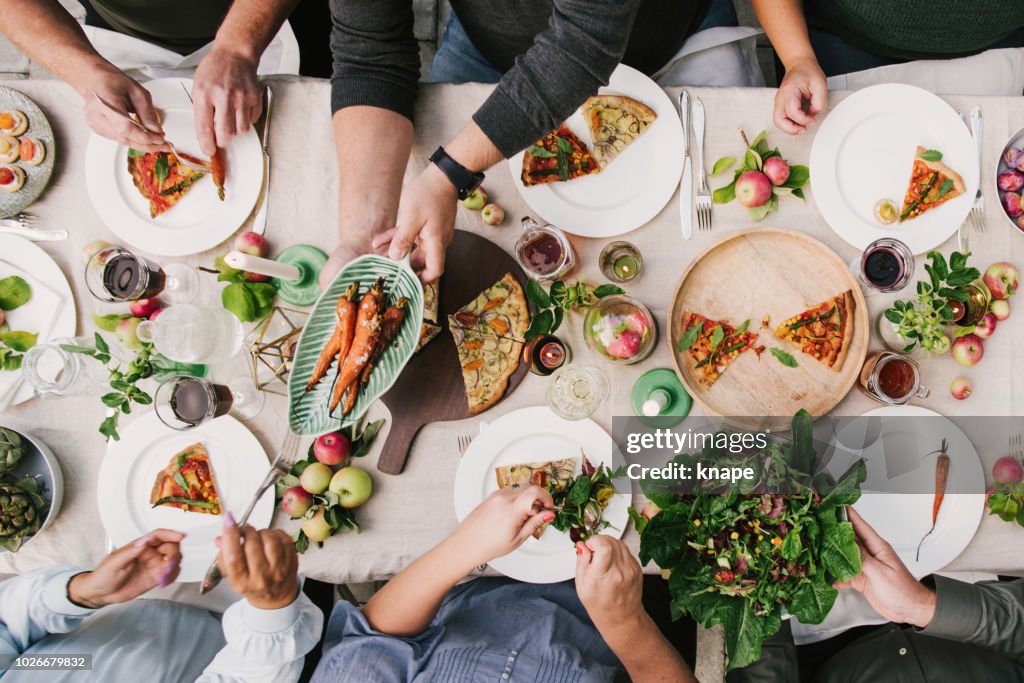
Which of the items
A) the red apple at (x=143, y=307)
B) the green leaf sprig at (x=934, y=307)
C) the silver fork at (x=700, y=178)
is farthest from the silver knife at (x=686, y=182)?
the red apple at (x=143, y=307)

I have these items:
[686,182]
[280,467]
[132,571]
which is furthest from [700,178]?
[132,571]

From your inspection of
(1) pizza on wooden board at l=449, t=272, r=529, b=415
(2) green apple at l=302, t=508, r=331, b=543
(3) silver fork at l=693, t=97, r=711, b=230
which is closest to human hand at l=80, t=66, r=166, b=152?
(1) pizza on wooden board at l=449, t=272, r=529, b=415

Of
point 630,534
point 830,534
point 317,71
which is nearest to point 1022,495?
point 830,534

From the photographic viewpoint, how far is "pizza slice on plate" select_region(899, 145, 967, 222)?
3.87 ft

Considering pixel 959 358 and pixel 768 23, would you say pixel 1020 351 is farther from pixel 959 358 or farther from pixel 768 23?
pixel 768 23

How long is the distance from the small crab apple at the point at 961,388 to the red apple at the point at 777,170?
1.73 feet

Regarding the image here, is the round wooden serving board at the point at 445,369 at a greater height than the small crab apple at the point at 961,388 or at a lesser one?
greater

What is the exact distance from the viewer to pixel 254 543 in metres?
1.02

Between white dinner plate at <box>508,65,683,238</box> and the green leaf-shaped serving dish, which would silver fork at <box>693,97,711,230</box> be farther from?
the green leaf-shaped serving dish

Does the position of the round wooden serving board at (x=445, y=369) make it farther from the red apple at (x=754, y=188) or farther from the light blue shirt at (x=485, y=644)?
the red apple at (x=754, y=188)

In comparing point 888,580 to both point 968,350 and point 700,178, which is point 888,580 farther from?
point 700,178

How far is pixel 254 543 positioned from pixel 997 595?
144 centimetres

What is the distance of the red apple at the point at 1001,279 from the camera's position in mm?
1169

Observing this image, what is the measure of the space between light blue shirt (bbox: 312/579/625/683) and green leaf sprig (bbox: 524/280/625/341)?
63 cm
